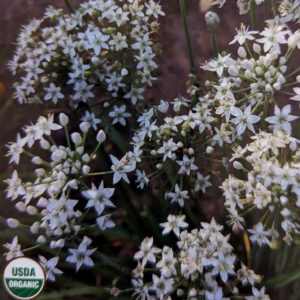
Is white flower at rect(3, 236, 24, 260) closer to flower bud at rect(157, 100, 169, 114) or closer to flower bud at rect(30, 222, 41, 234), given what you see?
flower bud at rect(30, 222, 41, 234)

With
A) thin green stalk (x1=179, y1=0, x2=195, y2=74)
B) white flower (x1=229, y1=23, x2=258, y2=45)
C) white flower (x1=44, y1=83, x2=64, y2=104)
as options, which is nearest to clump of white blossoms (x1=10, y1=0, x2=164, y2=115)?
white flower (x1=44, y1=83, x2=64, y2=104)

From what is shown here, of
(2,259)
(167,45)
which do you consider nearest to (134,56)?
(167,45)

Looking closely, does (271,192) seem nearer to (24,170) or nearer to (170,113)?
(170,113)

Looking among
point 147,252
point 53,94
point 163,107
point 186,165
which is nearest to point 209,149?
point 186,165

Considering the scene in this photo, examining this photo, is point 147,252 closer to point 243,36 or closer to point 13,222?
point 13,222

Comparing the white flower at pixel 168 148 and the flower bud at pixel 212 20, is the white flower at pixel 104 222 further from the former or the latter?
the flower bud at pixel 212 20
